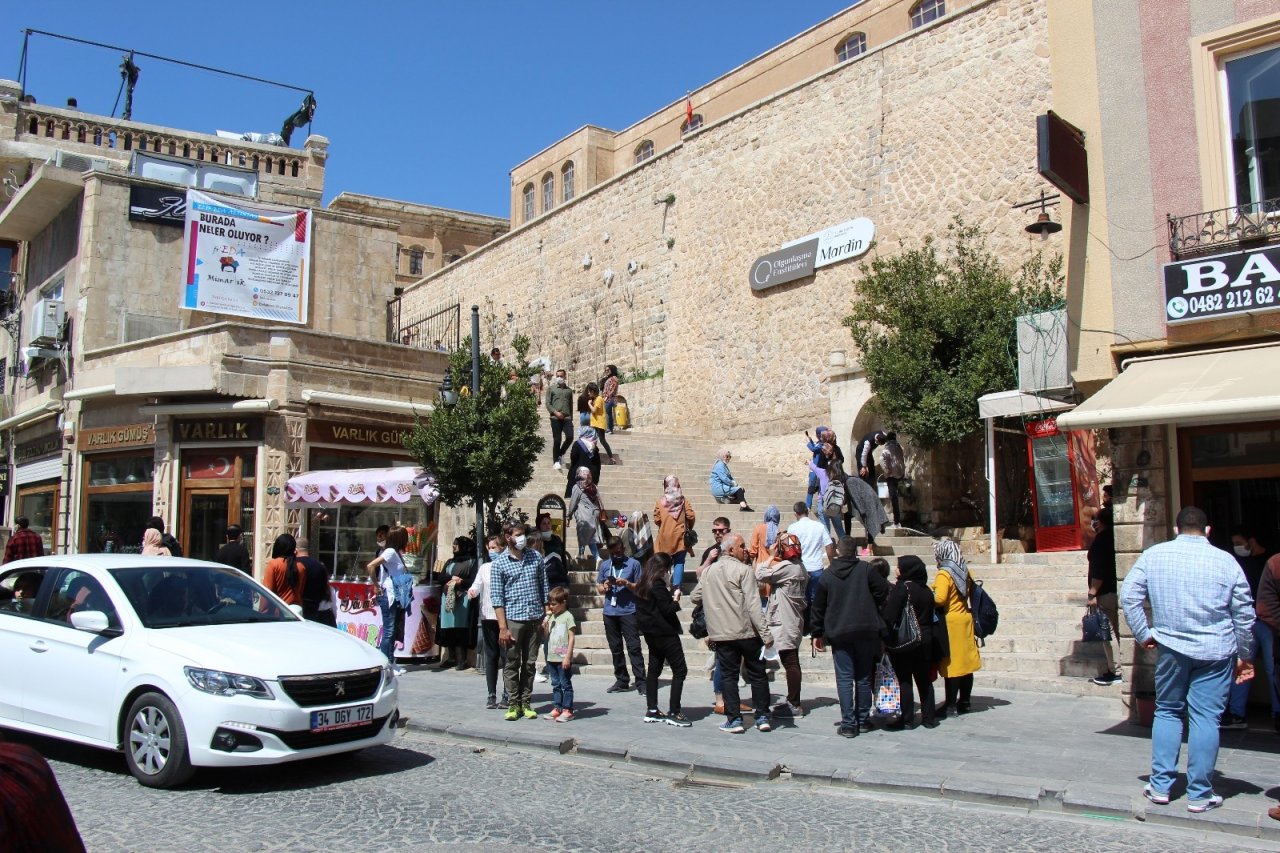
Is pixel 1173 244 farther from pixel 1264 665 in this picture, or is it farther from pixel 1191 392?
pixel 1264 665

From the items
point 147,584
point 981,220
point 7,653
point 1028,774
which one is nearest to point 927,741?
point 1028,774

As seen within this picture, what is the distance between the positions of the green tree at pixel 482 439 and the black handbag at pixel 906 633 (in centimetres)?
621

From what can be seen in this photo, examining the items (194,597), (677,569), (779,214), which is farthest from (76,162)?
(194,597)

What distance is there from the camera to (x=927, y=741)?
806 cm

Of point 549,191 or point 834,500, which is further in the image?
point 549,191

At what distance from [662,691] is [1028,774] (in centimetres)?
461

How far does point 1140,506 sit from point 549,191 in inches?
1490

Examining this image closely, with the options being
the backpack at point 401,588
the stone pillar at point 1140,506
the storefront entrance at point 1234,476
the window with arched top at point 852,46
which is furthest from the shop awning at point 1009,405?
the window with arched top at point 852,46

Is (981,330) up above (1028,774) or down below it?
above

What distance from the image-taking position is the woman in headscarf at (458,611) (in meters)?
12.4

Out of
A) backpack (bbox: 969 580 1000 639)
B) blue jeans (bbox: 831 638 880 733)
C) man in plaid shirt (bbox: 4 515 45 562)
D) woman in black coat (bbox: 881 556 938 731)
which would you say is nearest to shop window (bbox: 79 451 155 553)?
man in plaid shirt (bbox: 4 515 45 562)

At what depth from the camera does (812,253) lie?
22.5 m

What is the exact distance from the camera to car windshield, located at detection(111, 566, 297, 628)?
289 inches

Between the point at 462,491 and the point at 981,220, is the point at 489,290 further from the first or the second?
the point at 462,491
